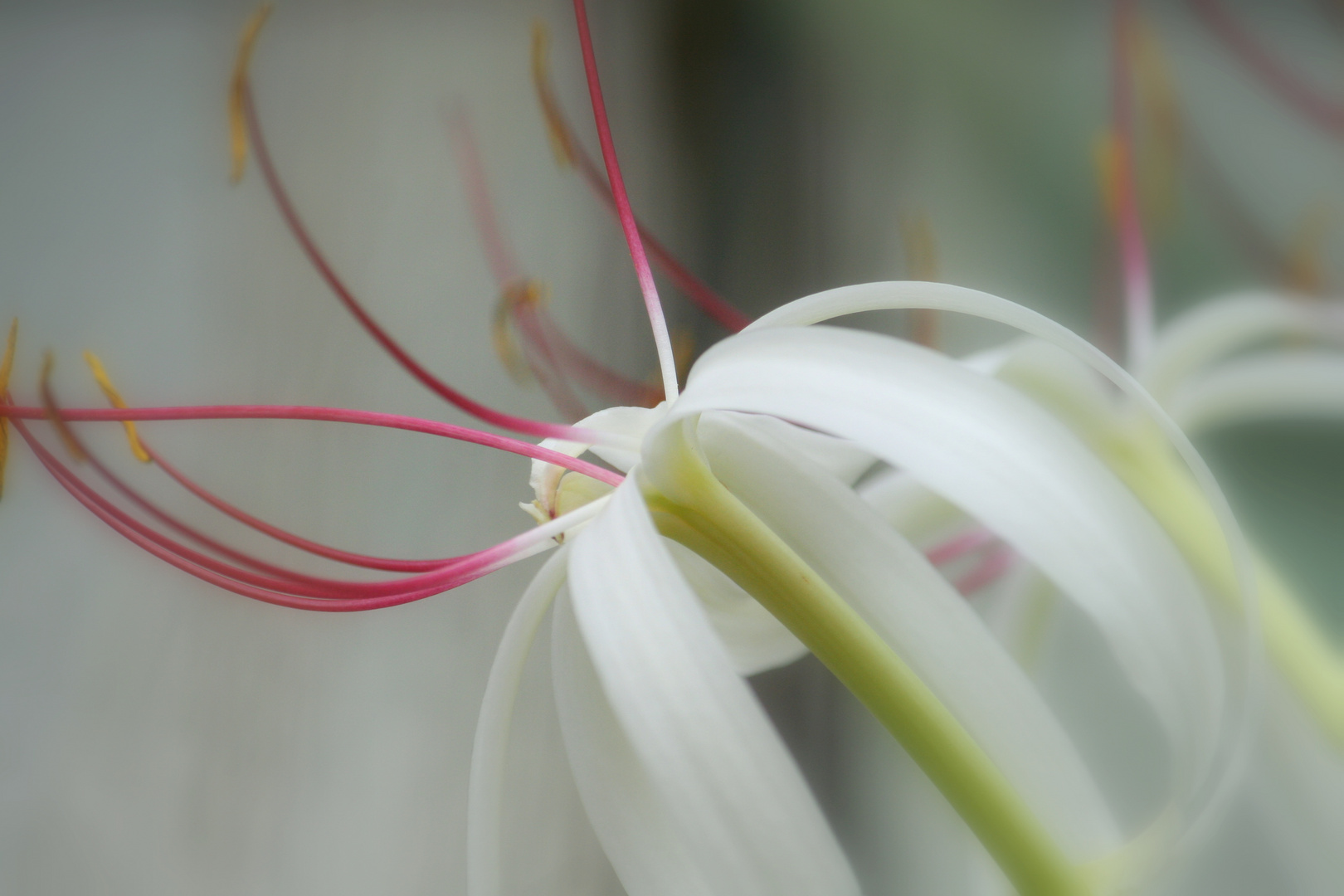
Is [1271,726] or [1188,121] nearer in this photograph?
[1271,726]

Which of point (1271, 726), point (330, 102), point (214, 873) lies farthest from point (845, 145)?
point (214, 873)

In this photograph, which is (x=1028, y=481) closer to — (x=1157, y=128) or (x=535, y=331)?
(x=535, y=331)

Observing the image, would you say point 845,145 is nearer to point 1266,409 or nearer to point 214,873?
point 1266,409

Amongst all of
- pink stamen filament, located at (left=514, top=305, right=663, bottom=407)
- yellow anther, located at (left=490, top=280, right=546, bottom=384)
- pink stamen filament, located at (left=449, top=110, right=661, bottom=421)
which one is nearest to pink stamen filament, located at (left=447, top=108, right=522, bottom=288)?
pink stamen filament, located at (left=449, top=110, right=661, bottom=421)

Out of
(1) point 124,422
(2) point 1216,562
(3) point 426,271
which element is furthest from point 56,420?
(3) point 426,271

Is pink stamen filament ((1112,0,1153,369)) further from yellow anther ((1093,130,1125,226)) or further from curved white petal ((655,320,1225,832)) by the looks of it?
curved white petal ((655,320,1225,832))

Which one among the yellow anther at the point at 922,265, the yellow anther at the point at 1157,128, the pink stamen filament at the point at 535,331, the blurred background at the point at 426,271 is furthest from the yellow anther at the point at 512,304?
the yellow anther at the point at 1157,128

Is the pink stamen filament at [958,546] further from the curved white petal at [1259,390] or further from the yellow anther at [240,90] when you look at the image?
the yellow anther at [240,90]
